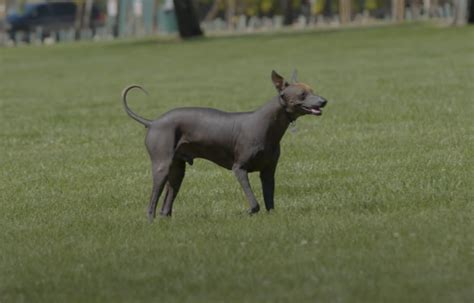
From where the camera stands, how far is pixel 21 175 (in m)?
13.8

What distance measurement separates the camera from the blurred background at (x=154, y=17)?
54.9m

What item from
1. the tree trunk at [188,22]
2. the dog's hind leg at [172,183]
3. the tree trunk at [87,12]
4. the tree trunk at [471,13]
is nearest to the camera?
the dog's hind leg at [172,183]

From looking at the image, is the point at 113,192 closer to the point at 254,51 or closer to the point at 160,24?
the point at 254,51

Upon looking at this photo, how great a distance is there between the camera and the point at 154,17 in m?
52.8

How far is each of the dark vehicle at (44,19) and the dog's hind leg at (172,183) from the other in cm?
4853

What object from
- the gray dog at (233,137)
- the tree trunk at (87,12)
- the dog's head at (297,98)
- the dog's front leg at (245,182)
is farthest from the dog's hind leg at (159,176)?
the tree trunk at (87,12)

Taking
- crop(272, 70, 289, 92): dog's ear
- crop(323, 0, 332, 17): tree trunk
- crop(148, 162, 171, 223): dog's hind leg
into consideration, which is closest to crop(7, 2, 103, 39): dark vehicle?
crop(323, 0, 332, 17): tree trunk

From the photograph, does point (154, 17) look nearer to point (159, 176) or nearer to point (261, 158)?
point (159, 176)

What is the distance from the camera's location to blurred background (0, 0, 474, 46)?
180 ft

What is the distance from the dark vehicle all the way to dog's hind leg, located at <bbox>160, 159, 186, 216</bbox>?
48532 mm

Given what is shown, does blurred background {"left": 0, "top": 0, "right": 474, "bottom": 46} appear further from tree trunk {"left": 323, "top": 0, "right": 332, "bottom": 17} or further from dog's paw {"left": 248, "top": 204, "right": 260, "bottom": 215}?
dog's paw {"left": 248, "top": 204, "right": 260, "bottom": 215}

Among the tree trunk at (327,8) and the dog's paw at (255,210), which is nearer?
the dog's paw at (255,210)

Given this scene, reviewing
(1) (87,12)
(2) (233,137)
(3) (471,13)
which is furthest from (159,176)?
(1) (87,12)

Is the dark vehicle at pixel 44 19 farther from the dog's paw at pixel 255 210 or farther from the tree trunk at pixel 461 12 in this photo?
the dog's paw at pixel 255 210
